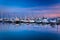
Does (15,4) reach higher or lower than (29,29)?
higher

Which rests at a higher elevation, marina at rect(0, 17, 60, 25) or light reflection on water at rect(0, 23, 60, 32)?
marina at rect(0, 17, 60, 25)

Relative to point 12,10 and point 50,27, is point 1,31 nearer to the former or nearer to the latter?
point 12,10

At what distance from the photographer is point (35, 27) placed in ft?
7.10

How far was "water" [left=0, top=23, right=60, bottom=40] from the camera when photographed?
7.03ft

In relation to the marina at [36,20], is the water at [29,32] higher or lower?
lower

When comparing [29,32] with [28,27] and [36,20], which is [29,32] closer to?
[28,27]

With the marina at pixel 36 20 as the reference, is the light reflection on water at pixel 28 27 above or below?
below

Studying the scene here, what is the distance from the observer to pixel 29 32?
214 centimetres

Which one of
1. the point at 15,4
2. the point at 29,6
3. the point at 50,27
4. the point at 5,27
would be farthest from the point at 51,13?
the point at 5,27

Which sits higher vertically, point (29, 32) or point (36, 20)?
point (36, 20)

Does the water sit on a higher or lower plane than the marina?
lower

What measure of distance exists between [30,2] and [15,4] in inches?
8.7

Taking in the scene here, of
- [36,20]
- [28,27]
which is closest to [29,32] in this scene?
[28,27]

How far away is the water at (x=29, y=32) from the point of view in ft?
A: 7.03
